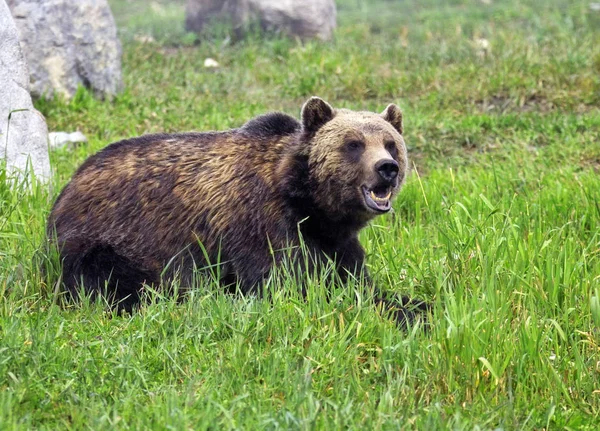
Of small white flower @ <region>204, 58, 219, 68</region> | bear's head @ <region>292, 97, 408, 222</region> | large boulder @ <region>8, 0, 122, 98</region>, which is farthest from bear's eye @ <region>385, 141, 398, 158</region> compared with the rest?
small white flower @ <region>204, 58, 219, 68</region>

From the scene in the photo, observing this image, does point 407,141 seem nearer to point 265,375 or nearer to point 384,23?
point 265,375

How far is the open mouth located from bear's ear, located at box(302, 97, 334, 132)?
0.47m

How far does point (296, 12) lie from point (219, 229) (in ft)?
25.1

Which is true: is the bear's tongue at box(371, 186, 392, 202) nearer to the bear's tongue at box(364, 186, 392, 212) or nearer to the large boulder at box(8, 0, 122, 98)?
the bear's tongue at box(364, 186, 392, 212)

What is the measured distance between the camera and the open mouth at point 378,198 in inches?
181

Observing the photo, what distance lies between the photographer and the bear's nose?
451 cm

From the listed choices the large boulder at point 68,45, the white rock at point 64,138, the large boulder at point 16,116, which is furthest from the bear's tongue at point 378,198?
the large boulder at point 68,45

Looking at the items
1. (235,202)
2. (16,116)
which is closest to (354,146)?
(235,202)

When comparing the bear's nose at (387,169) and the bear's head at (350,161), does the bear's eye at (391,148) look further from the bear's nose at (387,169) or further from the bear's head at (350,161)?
the bear's nose at (387,169)

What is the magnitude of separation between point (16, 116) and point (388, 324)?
339 centimetres

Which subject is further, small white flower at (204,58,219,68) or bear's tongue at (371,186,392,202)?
small white flower at (204,58,219,68)

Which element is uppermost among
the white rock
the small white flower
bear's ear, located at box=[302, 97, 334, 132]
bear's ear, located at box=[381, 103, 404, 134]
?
bear's ear, located at box=[302, 97, 334, 132]

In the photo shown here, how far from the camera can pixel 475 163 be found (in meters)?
7.51

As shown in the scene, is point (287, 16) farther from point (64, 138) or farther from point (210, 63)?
point (64, 138)
